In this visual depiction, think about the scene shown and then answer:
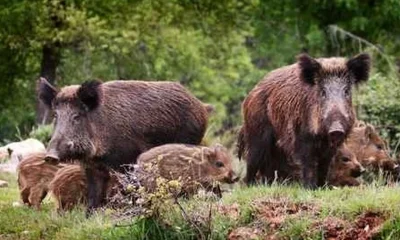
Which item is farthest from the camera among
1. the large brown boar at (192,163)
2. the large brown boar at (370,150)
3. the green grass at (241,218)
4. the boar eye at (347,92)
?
the large brown boar at (370,150)

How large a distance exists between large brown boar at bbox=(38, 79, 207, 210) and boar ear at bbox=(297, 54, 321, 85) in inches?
57.6

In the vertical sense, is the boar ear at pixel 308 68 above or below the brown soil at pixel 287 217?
above

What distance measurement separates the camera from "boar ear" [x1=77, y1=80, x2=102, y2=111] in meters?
12.2

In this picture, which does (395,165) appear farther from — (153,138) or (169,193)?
(169,193)

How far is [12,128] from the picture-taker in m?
33.2

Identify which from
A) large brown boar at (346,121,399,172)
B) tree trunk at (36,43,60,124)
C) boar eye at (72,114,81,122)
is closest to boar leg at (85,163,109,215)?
boar eye at (72,114,81,122)

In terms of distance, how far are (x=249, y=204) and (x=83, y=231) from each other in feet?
5.40

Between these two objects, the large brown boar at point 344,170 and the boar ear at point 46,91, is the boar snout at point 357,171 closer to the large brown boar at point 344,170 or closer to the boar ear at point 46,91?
the large brown boar at point 344,170

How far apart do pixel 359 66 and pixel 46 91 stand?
137 inches

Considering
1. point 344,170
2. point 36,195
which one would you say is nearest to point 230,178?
point 344,170

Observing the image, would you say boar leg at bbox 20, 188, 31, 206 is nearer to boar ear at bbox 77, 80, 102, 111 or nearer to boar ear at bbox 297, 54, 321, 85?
boar ear at bbox 77, 80, 102, 111

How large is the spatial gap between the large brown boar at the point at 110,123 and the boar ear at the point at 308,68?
4.80 feet

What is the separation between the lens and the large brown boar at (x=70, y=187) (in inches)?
488

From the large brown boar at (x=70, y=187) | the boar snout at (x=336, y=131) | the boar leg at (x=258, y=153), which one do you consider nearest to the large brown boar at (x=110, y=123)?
the large brown boar at (x=70, y=187)
